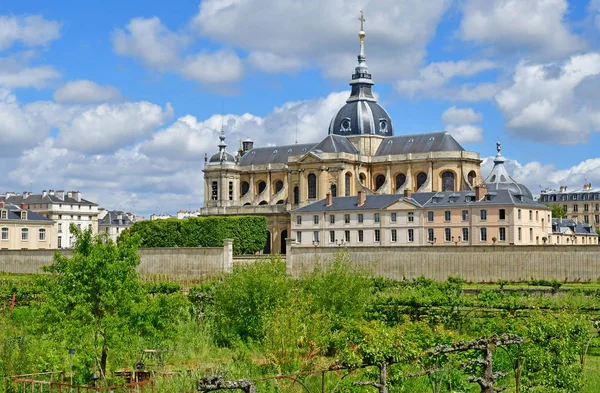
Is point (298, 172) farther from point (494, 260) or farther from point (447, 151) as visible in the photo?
point (494, 260)

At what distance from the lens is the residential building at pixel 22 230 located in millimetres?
72062

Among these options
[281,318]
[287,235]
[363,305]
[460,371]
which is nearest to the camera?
[460,371]

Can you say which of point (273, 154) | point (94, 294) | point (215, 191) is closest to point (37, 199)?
point (215, 191)

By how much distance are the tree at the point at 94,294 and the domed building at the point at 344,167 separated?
2148 inches

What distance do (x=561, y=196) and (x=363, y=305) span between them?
103m

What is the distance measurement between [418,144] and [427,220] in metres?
19.4

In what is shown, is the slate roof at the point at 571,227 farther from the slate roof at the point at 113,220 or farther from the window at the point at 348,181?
the slate roof at the point at 113,220

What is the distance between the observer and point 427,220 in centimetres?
6300

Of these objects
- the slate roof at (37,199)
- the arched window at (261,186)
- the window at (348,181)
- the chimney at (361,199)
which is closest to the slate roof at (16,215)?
the slate roof at (37,199)

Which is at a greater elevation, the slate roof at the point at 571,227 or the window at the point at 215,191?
the window at the point at 215,191

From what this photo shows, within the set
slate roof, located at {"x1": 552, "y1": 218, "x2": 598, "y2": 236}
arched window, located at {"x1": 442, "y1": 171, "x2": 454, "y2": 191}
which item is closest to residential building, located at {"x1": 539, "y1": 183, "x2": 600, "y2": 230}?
slate roof, located at {"x1": 552, "y1": 218, "x2": 598, "y2": 236}

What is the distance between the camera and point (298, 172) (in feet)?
267

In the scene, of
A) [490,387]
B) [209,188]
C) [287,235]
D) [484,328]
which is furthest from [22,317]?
[209,188]

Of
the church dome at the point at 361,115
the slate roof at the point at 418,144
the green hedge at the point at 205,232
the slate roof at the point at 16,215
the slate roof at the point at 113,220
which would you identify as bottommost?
the green hedge at the point at 205,232
